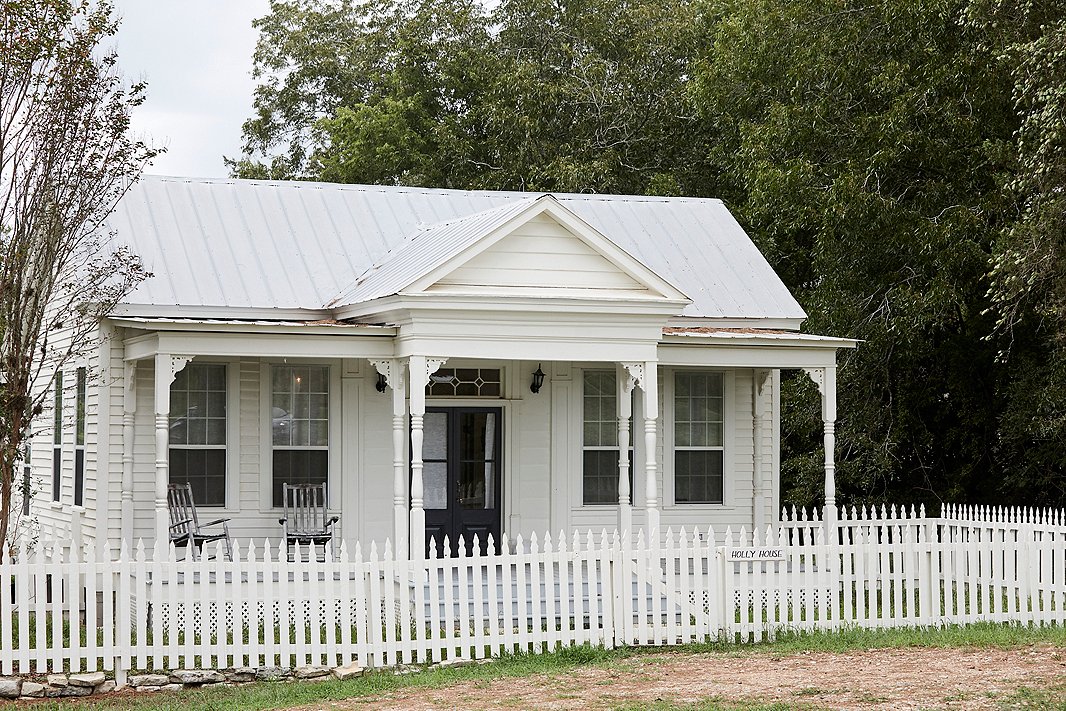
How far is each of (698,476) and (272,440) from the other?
19.4 ft

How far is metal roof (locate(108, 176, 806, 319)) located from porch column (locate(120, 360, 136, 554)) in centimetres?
91

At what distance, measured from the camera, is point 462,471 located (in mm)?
18297

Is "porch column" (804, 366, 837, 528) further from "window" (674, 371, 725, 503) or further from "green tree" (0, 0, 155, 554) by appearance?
"green tree" (0, 0, 155, 554)

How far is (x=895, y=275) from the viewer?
964 inches

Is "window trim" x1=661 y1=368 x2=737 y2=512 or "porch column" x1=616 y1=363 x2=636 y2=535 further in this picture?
"window trim" x1=661 y1=368 x2=737 y2=512

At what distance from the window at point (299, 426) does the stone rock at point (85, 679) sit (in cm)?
523

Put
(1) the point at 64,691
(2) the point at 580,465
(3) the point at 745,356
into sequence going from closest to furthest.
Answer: (1) the point at 64,691 < (3) the point at 745,356 < (2) the point at 580,465

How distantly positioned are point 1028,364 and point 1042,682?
1339 centimetres

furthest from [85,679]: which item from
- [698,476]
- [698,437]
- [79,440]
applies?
[698,437]

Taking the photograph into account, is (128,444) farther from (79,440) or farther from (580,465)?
(580,465)

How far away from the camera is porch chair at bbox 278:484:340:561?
1673 centimetres

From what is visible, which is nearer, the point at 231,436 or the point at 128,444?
the point at 128,444

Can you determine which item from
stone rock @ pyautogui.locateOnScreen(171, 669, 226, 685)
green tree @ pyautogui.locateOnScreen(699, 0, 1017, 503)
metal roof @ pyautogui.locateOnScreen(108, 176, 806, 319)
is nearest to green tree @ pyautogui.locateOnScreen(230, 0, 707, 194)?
green tree @ pyautogui.locateOnScreen(699, 0, 1017, 503)

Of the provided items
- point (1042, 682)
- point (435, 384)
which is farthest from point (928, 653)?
point (435, 384)
